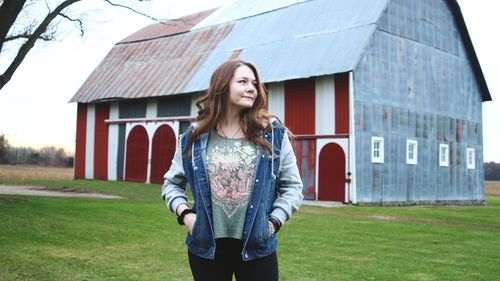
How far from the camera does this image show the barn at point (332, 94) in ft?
68.2

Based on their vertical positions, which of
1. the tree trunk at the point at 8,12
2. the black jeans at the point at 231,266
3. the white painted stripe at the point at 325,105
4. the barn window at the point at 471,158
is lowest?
the black jeans at the point at 231,266

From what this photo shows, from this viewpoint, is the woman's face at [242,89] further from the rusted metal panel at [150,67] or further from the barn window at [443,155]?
the barn window at [443,155]

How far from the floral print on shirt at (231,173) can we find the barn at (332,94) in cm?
1719

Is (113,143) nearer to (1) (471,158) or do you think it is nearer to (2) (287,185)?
(1) (471,158)

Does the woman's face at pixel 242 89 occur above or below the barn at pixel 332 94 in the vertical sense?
below

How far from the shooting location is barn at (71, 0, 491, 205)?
20.8 meters

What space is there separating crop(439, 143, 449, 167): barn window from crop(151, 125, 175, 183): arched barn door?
11.0 m

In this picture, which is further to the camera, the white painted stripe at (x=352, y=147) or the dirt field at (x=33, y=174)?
the dirt field at (x=33, y=174)

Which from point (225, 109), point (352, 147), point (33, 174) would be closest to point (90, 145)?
point (33, 174)

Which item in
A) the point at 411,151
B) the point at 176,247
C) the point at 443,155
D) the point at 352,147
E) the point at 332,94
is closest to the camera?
the point at 176,247

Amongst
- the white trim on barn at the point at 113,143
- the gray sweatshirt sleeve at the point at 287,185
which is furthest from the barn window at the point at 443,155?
the gray sweatshirt sleeve at the point at 287,185

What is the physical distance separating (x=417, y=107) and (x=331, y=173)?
5.13 metres

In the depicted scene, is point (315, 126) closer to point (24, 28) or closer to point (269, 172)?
point (24, 28)

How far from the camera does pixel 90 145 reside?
2991cm
